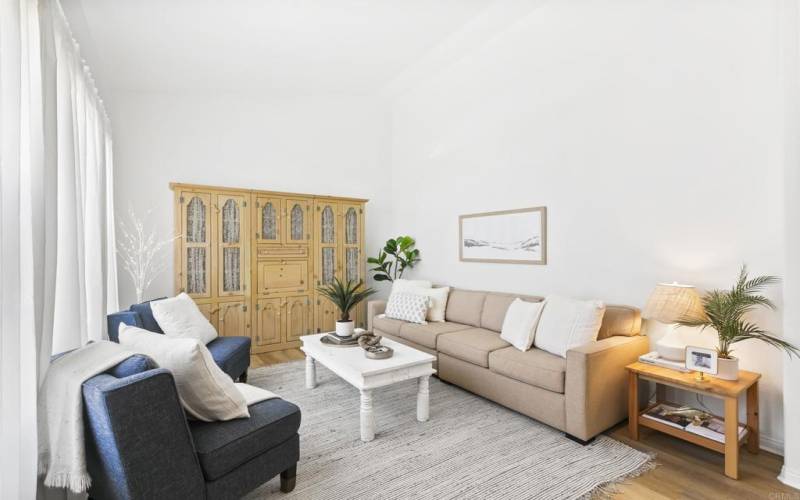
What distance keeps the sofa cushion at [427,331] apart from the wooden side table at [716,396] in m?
1.57

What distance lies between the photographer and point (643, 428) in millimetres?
2637

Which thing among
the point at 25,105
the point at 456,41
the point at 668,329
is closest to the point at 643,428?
the point at 668,329

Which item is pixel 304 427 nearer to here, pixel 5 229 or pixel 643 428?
pixel 5 229

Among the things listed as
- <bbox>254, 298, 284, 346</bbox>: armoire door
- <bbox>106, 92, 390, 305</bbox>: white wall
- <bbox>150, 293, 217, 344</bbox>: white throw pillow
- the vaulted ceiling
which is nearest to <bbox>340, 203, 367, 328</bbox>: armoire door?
<bbox>106, 92, 390, 305</bbox>: white wall

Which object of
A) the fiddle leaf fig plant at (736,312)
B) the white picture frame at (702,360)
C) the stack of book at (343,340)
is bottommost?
the stack of book at (343,340)

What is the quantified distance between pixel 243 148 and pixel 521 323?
3.88 metres

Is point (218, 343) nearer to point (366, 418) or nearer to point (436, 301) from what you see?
point (366, 418)

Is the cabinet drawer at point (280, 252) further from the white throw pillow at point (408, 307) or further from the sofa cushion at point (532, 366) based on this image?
the sofa cushion at point (532, 366)

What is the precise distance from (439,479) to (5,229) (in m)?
2.15

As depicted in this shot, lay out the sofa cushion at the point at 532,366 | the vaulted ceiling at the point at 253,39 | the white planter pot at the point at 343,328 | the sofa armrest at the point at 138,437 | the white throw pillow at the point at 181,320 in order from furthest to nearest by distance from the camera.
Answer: the white planter pot at the point at 343,328
the white throw pillow at the point at 181,320
the vaulted ceiling at the point at 253,39
the sofa cushion at the point at 532,366
the sofa armrest at the point at 138,437

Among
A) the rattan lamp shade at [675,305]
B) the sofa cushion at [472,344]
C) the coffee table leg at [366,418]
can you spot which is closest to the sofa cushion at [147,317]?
the coffee table leg at [366,418]

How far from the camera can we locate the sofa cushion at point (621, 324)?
2859 millimetres

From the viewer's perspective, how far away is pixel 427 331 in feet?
12.2

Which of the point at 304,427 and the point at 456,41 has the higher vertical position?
the point at 456,41
